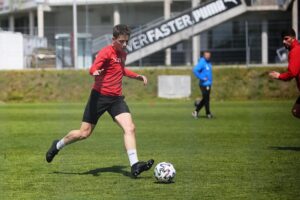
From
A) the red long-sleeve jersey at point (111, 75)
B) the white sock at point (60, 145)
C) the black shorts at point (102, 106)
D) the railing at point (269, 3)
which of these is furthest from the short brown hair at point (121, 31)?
the railing at point (269, 3)

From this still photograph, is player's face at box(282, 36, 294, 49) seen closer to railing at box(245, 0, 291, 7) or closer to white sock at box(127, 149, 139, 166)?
white sock at box(127, 149, 139, 166)

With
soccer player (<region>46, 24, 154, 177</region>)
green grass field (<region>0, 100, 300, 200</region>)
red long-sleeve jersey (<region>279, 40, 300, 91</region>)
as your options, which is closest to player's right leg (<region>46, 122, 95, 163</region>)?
soccer player (<region>46, 24, 154, 177</region>)

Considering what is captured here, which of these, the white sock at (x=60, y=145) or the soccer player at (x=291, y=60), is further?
the soccer player at (x=291, y=60)

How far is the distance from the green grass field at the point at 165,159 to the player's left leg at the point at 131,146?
0.19 meters

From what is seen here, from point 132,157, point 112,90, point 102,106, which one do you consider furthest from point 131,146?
point 112,90

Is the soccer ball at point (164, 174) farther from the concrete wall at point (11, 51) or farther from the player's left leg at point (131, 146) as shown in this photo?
the concrete wall at point (11, 51)

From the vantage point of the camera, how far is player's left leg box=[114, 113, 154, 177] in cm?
1066

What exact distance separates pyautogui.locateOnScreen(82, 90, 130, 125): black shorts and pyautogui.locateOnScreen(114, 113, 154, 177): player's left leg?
0.11m

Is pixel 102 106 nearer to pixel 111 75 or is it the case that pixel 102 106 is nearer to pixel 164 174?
pixel 111 75

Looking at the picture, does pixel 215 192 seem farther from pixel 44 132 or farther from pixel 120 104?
pixel 44 132

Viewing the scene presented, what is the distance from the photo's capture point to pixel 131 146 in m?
10.9

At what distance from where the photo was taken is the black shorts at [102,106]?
1122 cm

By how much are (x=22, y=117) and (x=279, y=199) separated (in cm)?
1749

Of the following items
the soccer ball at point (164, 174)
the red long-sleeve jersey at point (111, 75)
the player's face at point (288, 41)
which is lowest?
the soccer ball at point (164, 174)
